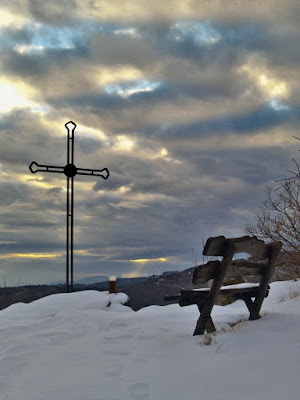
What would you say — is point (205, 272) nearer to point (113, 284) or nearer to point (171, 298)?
point (171, 298)

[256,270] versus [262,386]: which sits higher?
[256,270]

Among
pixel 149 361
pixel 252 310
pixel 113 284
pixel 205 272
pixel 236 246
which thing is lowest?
pixel 149 361

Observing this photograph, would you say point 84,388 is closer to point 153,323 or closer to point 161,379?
point 161,379

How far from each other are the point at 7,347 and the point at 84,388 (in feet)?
8.01

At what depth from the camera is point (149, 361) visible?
4.78 m

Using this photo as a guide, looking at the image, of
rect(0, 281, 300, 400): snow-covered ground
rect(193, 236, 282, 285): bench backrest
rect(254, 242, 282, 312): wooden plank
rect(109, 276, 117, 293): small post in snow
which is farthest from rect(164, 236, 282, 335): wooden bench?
rect(109, 276, 117, 293): small post in snow

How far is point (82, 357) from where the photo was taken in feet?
16.7

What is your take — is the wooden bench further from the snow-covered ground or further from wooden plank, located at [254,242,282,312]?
the snow-covered ground

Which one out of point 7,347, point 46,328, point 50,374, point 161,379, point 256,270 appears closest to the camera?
point 161,379

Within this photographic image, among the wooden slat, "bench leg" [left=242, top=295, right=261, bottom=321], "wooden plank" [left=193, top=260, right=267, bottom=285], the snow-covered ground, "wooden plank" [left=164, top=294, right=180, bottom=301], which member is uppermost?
the wooden slat

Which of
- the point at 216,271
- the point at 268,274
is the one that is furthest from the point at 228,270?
the point at 268,274

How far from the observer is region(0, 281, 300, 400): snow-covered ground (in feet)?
12.2

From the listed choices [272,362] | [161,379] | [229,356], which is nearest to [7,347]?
[161,379]

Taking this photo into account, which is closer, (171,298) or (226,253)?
(226,253)
